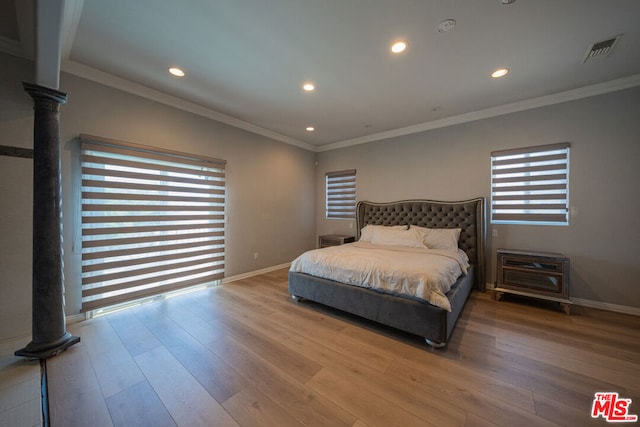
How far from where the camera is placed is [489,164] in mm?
3492

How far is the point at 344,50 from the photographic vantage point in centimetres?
219

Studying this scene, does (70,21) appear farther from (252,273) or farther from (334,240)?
(334,240)

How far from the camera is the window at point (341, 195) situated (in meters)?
5.04

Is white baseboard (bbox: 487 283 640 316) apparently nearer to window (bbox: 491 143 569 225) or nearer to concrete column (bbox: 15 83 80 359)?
window (bbox: 491 143 569 225)

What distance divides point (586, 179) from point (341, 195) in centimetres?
375

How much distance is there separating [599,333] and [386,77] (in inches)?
137

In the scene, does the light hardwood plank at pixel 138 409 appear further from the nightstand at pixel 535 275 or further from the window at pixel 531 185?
the window at pixel 531 185

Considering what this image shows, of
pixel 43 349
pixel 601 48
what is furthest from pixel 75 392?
pixel 601 48

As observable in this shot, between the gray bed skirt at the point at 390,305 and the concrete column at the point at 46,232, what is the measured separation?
2.27m

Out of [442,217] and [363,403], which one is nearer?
[363,403]

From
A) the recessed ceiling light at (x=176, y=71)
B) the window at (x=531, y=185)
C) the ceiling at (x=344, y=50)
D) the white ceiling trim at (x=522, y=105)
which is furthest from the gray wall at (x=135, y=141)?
the window at (x=531, y=185)

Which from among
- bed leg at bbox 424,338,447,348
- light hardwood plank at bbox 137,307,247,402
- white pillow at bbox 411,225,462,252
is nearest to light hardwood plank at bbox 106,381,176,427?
light hardwood plank at bbox 137,307,247,402

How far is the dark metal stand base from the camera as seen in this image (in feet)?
6.06

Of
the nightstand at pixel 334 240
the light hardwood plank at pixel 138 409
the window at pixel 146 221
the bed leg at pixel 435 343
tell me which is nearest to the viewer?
the light hardwood plank at pixel 138 409
